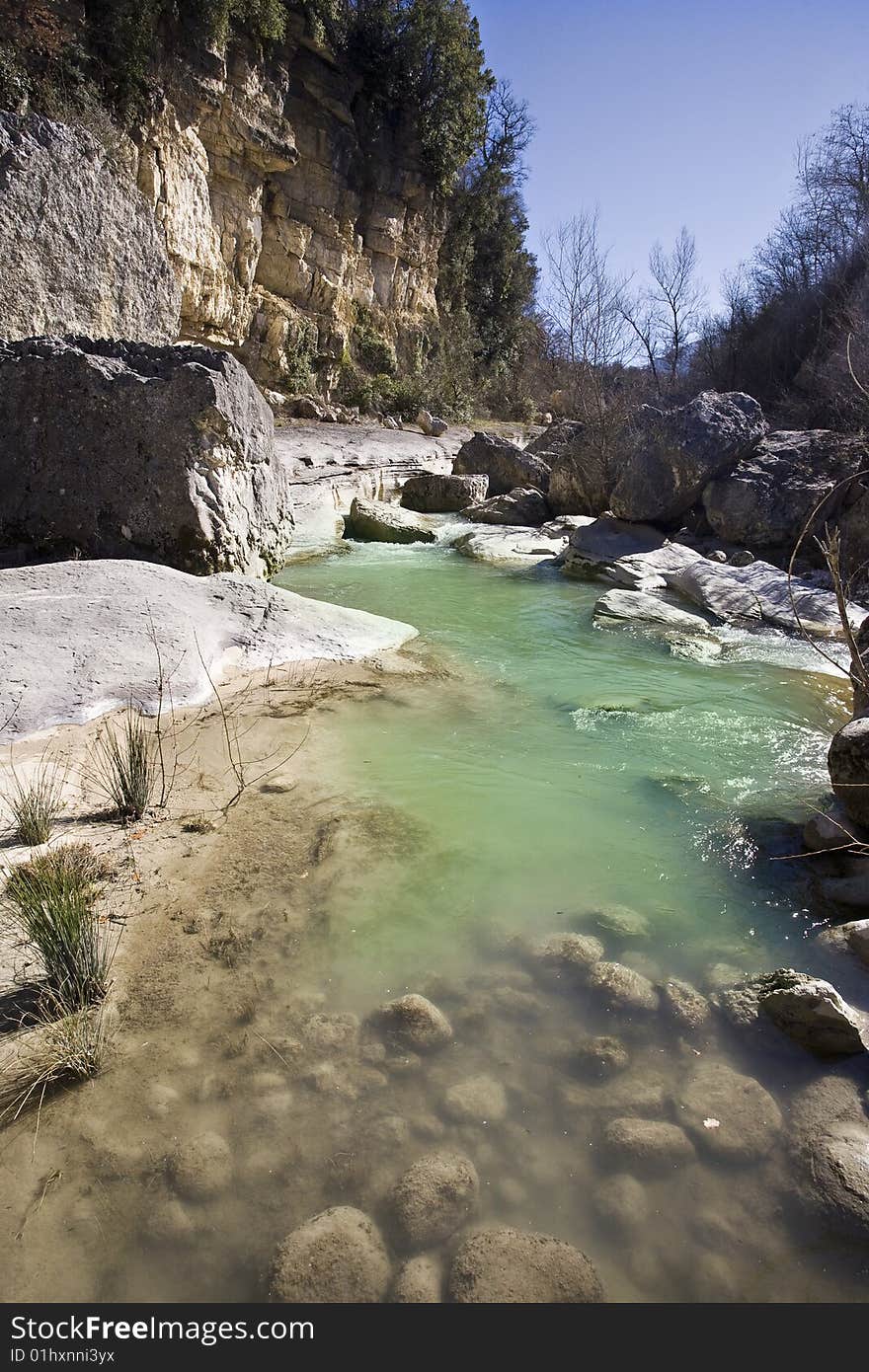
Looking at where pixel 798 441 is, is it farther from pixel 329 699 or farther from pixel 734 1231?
pixel 734 1231

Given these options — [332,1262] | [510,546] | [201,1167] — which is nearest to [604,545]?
[510,546]

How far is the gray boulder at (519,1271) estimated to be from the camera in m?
1.64

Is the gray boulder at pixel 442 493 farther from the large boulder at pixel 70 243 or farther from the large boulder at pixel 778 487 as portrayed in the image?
the large boulder at pixel 70 243

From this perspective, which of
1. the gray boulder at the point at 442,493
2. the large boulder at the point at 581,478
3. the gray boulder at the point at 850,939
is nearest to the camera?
the gray boulder at the point at 850,939

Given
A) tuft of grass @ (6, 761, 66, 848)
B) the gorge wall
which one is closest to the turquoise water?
tuft of grass @ (6, 761, 66, 848)

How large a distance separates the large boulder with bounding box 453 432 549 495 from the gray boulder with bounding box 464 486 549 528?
3.63 feet

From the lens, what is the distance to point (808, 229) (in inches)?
692

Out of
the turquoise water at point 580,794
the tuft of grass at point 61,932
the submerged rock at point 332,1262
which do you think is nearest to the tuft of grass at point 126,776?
the tuft of grass at point 61,932

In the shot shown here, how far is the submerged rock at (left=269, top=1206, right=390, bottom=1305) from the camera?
5.33 ft

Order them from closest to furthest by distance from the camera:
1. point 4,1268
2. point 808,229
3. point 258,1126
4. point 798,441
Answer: point 4,1268
point 258,1126
point 798,441
point 808,229

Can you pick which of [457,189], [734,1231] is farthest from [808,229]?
[734,1231]

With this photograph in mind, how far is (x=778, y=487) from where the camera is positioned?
32.4 ft

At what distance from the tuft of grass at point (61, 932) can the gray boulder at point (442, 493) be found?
11598 mm

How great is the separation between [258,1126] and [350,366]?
21759 millimetres
